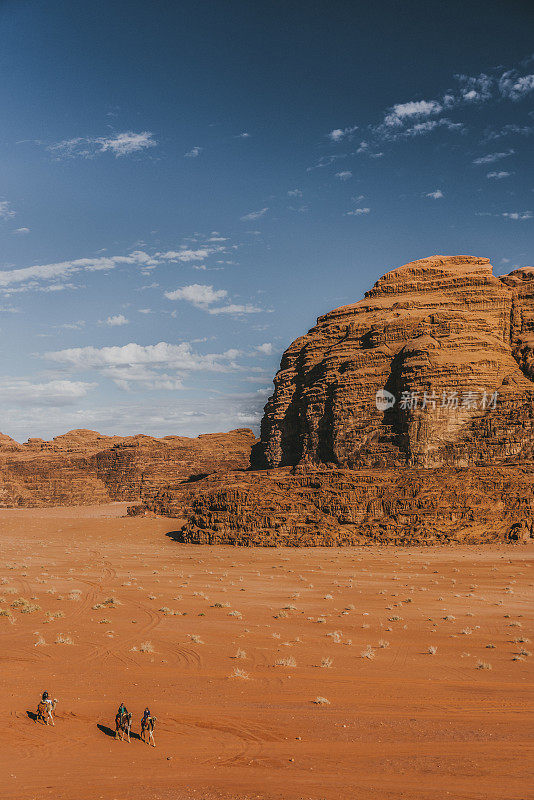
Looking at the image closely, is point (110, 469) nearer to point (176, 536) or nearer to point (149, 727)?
point (176, 536)

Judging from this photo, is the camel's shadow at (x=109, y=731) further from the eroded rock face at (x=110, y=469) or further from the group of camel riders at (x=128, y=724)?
the eroded rock face at (x=110, y=469)

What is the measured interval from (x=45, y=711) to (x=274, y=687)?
14.1 feet

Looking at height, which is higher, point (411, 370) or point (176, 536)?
point (411, 370)

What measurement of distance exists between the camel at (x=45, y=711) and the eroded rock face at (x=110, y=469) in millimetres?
81238

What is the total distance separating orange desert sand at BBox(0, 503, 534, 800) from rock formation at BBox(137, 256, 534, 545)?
12.8 m

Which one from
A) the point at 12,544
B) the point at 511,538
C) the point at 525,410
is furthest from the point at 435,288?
the point at 12,544

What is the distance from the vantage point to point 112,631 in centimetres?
1598

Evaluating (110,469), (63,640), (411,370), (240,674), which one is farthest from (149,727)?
(110,469)

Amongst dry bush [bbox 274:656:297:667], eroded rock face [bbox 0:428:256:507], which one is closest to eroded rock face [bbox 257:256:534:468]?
eroded rock face [bbox 0:428:256:507]

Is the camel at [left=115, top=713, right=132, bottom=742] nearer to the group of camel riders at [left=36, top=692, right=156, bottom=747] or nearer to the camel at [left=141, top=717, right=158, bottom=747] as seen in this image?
the group of camel riders at [left=36, top=692, right=156, bottom=747]

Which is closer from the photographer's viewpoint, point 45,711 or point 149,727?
point 149,727

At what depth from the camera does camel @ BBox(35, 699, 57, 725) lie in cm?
963

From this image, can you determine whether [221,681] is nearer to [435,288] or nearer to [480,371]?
[480,371]

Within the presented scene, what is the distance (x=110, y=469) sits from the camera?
99.5 meters
